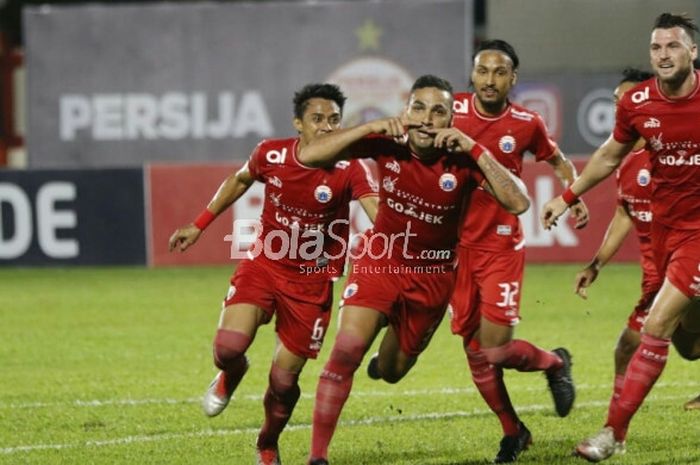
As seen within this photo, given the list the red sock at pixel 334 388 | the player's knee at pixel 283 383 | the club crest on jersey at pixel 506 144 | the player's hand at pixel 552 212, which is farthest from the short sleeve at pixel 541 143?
the player's knee at pixel 283 383

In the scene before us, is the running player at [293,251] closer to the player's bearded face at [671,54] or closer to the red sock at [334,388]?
the red sock at [334,388]

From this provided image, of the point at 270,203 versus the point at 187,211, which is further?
the point at 187,211

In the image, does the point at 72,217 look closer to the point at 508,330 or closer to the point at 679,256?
the point at 508,330

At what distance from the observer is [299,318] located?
7941 millimetres

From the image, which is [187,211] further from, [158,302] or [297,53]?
[297,53]

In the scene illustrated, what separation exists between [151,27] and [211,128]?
5.98ft

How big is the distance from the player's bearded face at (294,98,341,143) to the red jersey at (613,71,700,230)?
152cm

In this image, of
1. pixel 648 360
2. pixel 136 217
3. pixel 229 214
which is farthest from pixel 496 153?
pixel 136 217

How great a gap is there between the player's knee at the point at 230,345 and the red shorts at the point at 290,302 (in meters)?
0.20

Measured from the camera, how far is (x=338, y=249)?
26.8 feet

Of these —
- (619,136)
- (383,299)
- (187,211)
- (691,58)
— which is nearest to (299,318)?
(383,299)

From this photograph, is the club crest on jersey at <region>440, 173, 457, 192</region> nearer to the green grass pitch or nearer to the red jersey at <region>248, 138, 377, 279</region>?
the red jersey at <region>248, 138, 377, 279</region>

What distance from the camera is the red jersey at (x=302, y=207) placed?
8031 mm

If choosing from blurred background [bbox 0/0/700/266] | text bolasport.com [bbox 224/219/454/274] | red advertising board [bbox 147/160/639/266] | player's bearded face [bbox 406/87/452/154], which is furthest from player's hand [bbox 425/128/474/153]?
blurred background [bbox 0/0/700/266]
